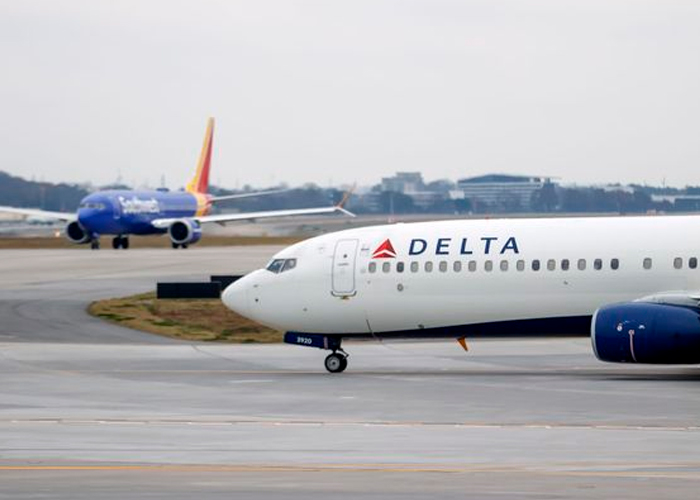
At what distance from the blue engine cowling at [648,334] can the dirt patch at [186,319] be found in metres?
14.6

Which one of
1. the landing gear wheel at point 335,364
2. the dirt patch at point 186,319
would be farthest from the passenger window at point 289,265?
the dirt patch at point 186,319

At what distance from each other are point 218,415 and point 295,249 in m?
9.11

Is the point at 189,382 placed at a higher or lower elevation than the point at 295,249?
lower

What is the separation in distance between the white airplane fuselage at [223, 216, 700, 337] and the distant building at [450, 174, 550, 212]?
88.4ft

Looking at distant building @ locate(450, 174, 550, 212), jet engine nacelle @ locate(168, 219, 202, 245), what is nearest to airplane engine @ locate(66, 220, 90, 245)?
jet engine nacelle @ locate(168, 219, 202, 245)

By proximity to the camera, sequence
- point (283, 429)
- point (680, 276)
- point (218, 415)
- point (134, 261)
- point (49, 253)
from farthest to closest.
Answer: point (49, 253) → point (134, 261) → point (680, 276) → point (218, 415) → point (283, 429)

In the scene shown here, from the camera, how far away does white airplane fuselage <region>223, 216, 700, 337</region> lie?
31.3 m

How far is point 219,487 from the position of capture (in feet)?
56.9

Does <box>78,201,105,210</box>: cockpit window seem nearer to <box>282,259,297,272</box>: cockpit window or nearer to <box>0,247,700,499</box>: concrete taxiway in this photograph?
<box>0,247,700,499</box>: concrete taxiway

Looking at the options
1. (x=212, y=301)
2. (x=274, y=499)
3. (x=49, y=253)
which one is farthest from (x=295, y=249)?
→ (x=49, y=253)

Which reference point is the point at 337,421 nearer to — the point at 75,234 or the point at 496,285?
the point at 496,285

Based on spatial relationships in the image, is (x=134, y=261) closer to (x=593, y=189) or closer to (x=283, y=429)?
(x=593, y=189)

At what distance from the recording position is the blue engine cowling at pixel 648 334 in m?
29.2

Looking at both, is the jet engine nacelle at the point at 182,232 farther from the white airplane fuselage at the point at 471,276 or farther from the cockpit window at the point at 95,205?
the white airplane fuselage at the point at 471,276
